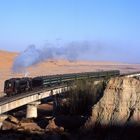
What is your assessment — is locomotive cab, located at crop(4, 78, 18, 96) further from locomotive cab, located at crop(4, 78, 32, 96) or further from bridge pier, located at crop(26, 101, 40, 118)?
bridge pier, located at crop(26, 101, 40, 118)

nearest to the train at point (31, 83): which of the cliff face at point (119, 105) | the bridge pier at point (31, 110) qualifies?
the bridge pier at point (31, 110)

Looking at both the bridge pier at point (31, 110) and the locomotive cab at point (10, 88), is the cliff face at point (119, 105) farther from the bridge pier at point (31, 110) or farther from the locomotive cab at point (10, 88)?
the locomotive cab at point (10, 88)

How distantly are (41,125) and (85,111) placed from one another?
6.61m

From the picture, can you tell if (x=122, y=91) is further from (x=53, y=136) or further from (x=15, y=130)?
(x=15, y=130)

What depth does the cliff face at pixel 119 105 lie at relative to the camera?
30.8m

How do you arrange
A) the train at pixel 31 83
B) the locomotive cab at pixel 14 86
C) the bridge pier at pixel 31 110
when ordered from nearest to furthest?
the bridge pier at pixel 31 110, the locomotive cab at pixel 14 86, the train at pixel 31 83

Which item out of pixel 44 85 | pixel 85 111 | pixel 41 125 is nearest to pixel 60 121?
pixel 41 125

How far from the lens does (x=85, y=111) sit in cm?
4500

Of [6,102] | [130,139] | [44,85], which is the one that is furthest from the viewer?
[44,85]

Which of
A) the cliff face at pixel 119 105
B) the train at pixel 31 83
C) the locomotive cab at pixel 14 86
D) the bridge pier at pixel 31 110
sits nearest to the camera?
the cliff face at pixel 119 105

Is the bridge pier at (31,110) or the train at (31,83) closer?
the bridge pier at (31,110)

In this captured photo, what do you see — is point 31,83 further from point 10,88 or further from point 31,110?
point 31,110

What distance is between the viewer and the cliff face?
3075 cm

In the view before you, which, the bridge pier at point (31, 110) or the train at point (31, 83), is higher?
the train at point (31, 83)
